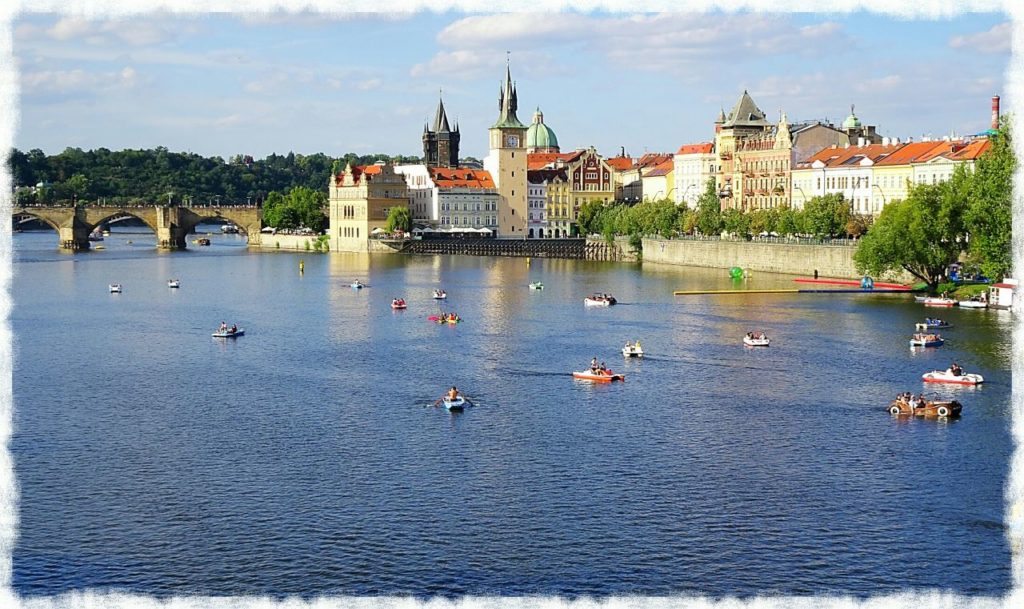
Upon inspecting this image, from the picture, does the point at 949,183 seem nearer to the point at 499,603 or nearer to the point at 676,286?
the point at 676,286

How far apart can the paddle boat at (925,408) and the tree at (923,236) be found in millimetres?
37641

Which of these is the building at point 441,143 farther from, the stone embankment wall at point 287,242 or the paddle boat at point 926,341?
the paddle boat at point 926,341

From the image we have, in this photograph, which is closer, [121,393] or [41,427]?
[41,427]

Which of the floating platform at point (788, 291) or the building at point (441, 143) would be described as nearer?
the floating platform at point (788, 291)

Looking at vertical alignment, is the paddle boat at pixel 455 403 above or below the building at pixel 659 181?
below

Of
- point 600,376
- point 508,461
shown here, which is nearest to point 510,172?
point 600,376

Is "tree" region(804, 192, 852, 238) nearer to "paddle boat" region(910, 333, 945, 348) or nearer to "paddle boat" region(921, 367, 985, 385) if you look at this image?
"paddle boat" region(910, 333, 945, 348)

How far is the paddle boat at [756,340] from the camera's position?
63.2 m

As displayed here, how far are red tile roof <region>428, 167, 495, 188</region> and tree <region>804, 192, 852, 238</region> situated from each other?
227 ft

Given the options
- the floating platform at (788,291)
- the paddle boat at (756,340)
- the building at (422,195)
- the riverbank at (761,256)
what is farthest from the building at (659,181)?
the paddle boat at (756,340)

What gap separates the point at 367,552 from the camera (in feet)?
106

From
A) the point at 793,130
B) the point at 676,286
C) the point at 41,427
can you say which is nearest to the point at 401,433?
the point at 41,427

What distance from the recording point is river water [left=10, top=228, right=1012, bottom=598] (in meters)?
31.3

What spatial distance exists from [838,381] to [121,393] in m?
24.7
